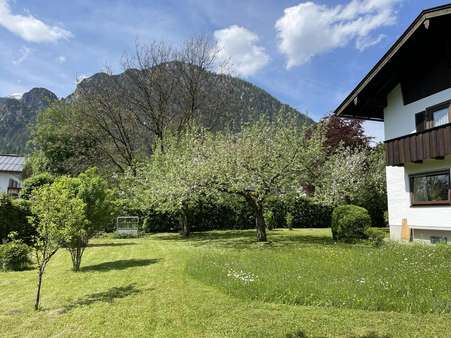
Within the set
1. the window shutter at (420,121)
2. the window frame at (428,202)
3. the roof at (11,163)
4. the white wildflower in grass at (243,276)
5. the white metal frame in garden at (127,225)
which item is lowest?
the white wildflower in grass at (243,276)

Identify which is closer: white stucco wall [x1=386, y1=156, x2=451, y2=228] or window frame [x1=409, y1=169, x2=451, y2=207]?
window frame [x1=409, y1=169, x2=451, y2=207]

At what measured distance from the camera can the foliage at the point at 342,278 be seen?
21.5ft

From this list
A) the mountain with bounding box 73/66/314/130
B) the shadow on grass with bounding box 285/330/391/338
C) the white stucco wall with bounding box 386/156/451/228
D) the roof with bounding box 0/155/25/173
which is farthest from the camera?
the roof with bounding box 0/155/25/173

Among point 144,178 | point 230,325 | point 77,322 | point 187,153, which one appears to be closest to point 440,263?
point 230,325

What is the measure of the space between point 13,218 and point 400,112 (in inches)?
763

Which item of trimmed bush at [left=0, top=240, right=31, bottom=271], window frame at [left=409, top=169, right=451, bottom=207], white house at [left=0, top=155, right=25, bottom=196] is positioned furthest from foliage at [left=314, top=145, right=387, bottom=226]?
Answer: white house at [left=0, top=155, right=25, bottom=196]

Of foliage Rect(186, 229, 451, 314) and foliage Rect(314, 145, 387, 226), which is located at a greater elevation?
foliage Rect(314, 145, 387, 226)

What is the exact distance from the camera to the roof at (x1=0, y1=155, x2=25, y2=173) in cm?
4766

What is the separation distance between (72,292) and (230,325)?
14.3 ft

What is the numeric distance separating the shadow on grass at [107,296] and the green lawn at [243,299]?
0.02 m

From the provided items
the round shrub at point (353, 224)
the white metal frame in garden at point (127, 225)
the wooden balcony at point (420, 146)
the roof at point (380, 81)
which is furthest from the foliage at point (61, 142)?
the wooden balcony at point (420, 146)

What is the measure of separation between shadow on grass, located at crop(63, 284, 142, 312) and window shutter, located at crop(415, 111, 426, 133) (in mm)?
14016

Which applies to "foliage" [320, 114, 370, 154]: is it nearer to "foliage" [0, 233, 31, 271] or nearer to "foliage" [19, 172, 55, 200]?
"foliage" [19, 172, 55, 200]

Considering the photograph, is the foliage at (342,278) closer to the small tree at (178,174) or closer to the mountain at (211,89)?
the small tree at (178,174)
